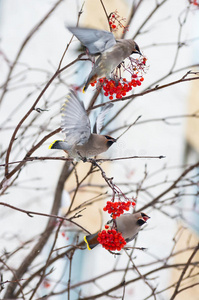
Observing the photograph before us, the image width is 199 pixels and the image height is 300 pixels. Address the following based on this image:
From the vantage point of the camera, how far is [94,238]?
1.07m

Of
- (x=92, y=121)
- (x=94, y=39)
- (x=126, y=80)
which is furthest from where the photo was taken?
(x=92, y=121)

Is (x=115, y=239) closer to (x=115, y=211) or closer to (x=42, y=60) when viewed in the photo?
(x=115, y=211)

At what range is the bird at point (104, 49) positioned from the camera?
89 centimetres

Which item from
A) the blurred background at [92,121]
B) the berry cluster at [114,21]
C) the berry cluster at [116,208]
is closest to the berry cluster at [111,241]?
the berry cluster at [116,208]

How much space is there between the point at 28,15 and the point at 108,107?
6.86 ft

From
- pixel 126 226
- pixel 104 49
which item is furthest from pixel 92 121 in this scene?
pixel 104 49

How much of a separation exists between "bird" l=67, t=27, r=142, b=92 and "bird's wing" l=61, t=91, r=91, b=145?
11 cm

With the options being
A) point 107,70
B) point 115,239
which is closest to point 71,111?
point 107,70

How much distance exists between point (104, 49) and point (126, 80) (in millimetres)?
109

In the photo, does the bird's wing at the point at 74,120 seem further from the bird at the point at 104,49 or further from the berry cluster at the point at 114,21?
the berry cluster at the point at 114,21

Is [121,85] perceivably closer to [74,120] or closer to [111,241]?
[74,120]

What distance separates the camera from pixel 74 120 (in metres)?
0.92

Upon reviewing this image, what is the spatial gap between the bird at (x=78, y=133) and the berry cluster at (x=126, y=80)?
1.4 inches

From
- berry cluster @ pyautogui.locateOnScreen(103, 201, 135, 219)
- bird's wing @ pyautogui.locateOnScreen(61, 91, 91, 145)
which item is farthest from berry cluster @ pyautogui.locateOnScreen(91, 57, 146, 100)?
berry cluster @ pyautogui.locateOnScreen(103, 201, 135, 219)
